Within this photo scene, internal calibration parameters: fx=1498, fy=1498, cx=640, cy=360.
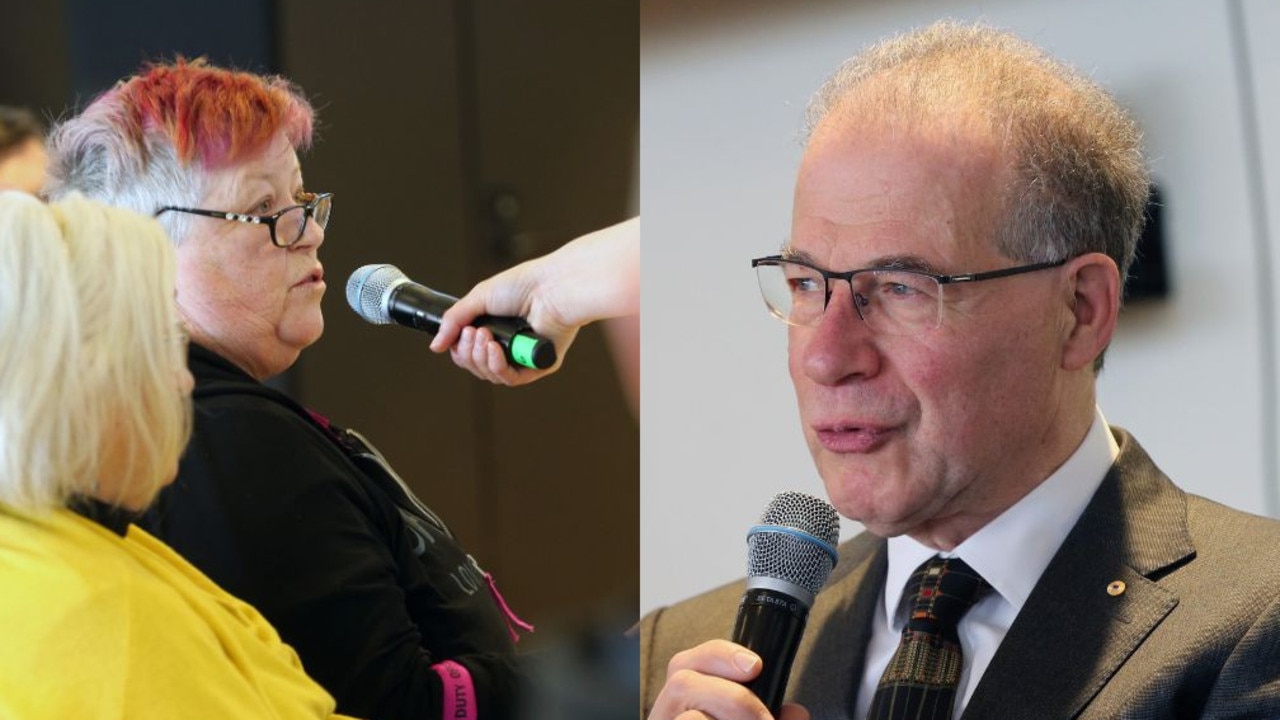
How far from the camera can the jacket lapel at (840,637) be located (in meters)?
2.12

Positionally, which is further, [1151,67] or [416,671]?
[1151,67]

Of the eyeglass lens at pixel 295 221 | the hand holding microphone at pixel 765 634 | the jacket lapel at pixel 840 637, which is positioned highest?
the eyeglass lens at pixel 295 221

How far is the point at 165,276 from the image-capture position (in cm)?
148

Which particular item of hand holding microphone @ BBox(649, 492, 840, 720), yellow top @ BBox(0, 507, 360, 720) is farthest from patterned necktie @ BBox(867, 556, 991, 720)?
yellow top @ BBox(0, 507, 360, 720)

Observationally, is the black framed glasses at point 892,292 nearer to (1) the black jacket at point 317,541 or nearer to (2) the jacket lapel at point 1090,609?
(2) the jacket lapel at point 1090,609

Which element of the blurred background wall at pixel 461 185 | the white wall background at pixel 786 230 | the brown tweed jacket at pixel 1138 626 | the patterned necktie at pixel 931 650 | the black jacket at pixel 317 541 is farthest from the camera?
the white wall background at pixel 786 230

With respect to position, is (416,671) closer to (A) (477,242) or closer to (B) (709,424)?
(A) (477,242)

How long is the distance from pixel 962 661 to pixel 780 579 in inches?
13.6

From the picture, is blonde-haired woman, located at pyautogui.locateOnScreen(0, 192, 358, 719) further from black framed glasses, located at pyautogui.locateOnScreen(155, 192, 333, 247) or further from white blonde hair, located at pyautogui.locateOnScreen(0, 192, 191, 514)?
black framed glasses, located at pyautogui.locateOnScreen(155, 192, 333, 247)

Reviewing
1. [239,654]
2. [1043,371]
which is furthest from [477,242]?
[1043,371]

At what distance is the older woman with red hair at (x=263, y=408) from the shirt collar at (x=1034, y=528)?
760 millimetres

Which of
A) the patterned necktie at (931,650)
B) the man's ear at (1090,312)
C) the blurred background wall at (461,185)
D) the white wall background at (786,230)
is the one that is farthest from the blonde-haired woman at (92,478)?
the white wall background at (786,230)

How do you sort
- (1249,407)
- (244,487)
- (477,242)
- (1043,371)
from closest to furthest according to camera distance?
1. (244,487)
2. (477,242)
3. (1043,371)
4. (1249,407)

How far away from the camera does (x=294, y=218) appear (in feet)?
5.58
